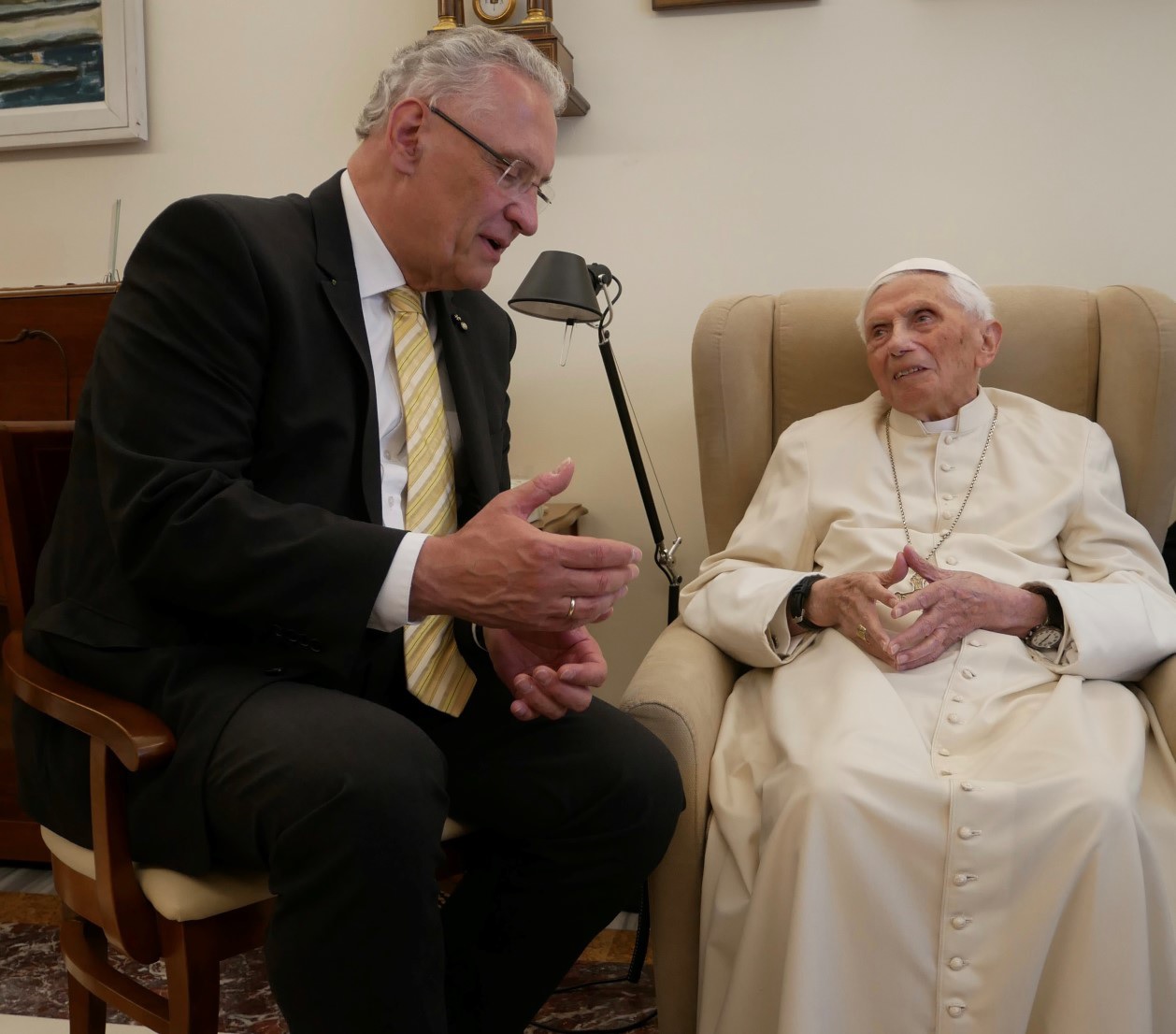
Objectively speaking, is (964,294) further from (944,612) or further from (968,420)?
(944,612)

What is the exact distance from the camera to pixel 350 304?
5.16 feet

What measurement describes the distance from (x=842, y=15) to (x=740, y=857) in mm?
1982

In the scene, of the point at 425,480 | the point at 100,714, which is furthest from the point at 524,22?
the point at 100,714

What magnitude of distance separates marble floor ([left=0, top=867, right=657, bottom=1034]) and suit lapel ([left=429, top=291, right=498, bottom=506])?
1024mm

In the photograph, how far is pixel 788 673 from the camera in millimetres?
1939

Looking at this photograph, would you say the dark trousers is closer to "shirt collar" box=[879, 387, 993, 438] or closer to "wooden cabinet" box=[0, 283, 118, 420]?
"shirt collar" box=[879, 387, 993, 438]

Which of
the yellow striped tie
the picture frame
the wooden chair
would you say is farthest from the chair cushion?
the picture frame

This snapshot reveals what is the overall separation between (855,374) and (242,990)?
1.75m

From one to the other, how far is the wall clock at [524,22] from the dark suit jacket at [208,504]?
45.3 inches

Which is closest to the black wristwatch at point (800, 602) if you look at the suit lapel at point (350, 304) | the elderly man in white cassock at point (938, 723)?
the elderly man in white cassock at point (938, 723)

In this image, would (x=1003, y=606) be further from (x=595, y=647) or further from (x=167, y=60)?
(x=167, y=60)

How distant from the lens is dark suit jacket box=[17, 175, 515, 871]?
1345mm

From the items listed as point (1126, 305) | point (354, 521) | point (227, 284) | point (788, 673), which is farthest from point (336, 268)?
point (1126, 305)

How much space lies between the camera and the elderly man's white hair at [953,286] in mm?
2166
